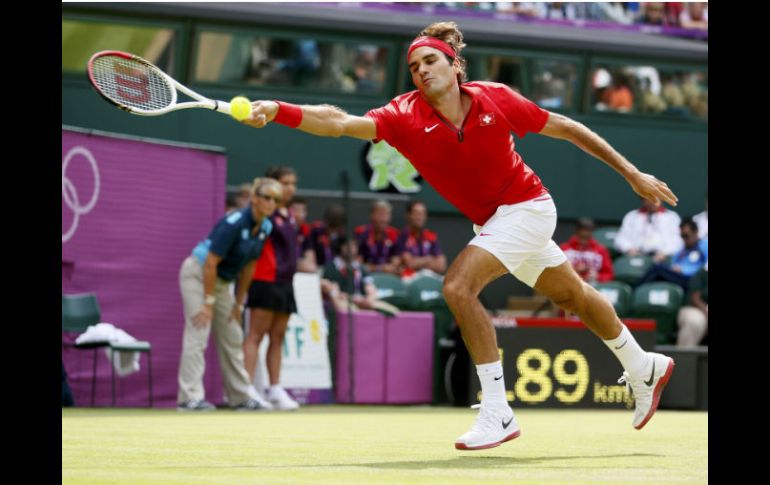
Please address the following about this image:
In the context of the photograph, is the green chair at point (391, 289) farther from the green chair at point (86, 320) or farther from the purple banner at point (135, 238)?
the green chair at point (86, 320)

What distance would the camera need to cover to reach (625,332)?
312 inches

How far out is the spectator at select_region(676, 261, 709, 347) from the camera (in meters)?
16.1

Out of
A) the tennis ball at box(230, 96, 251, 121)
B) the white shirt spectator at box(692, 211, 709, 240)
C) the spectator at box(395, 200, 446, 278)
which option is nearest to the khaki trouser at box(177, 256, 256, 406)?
the spectator at box(395, 200, 446, 278)

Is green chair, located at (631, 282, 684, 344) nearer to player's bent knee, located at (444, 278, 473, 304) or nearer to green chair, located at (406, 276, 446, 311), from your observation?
green chair, located at (406, 276, 446, 311)

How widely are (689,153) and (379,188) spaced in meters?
Answer: 5.47

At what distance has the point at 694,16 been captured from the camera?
22.1 m

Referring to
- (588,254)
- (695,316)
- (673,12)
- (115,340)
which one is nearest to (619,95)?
(673,12)

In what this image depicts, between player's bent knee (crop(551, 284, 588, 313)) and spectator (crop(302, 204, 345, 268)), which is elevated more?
spectator (crop(302, 204, 345, 268))

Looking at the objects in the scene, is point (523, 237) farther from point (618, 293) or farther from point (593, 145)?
point (618, 293)

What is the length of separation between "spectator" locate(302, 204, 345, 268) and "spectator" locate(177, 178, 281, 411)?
2.74 metres

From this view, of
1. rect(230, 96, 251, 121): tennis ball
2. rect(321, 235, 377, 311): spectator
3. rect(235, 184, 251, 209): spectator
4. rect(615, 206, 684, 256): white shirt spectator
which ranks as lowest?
rect(321, 235, 377, 311): spectator
